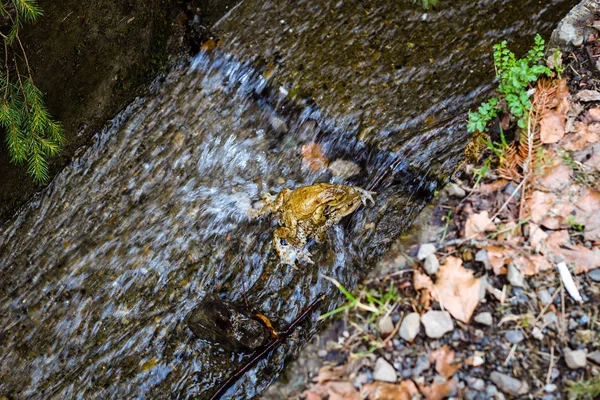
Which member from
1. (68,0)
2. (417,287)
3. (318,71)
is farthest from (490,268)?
(68,0)

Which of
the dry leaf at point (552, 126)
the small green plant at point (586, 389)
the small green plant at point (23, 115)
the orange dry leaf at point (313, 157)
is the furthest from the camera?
the orange dry leaf at point (313, 157)

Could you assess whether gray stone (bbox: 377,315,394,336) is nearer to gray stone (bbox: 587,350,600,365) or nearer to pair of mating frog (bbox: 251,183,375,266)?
gray stone (bbox: 587,350,600,365)

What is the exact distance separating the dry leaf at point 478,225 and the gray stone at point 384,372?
76 centimetres

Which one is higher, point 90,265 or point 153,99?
point 153,99

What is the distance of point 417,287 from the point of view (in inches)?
93.8

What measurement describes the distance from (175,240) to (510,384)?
2815 mm

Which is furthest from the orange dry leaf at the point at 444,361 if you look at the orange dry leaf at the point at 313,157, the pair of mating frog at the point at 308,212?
the orange dry leaf at the point at 313,157

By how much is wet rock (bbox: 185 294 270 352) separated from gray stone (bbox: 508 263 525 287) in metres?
1.69

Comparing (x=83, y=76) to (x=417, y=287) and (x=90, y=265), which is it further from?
(x=417, y=287)

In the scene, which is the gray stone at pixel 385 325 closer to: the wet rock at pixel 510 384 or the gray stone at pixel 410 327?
the gray stone at pixel 410 327

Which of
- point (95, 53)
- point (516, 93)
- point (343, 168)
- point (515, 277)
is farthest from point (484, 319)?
point (95, 53)

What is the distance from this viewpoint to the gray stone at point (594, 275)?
2.28m

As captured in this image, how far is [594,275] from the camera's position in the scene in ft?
7.48

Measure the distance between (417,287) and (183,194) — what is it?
8.36 feet
